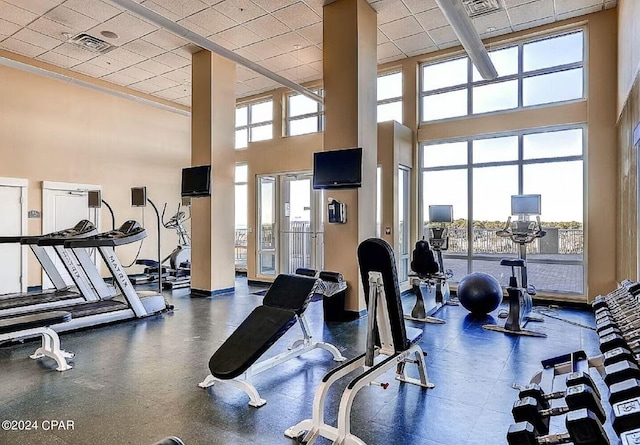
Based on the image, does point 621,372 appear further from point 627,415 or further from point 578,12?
point 578,12

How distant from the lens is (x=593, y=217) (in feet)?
20.6

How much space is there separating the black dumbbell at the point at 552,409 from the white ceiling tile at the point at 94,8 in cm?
694

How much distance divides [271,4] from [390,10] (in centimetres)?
180

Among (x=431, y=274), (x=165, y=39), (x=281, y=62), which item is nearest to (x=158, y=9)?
(x=165, y=39)

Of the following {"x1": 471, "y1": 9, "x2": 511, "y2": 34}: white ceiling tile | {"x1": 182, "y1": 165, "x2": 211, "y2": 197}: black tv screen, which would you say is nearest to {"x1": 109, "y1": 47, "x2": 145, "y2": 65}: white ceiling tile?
{"x1": 182, "y1": 165, "x2": 211, "y2": 197}: black tv screen

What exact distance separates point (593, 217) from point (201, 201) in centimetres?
666

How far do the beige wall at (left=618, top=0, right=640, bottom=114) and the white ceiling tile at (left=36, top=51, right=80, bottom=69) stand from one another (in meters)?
8.99

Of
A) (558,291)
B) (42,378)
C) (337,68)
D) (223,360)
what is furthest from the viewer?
(558,291)

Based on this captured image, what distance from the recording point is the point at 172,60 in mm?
7949

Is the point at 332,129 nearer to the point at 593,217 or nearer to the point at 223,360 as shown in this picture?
the point at 223,360

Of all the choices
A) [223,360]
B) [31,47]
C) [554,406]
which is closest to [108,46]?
[31,47]

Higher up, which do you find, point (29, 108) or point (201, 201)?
point (29, 108)

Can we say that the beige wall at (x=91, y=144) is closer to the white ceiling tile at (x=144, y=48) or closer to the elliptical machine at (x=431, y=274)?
the white ceiling tile at (x=144, y=48)

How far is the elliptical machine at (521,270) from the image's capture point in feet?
16.7
